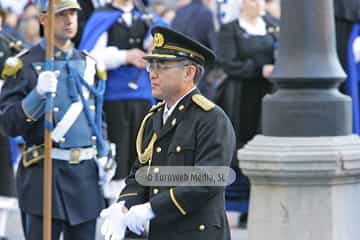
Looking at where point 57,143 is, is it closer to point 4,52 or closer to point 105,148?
point 105,148

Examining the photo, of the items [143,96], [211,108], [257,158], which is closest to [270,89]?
[143,96]

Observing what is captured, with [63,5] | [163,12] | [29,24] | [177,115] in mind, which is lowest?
[163,12]

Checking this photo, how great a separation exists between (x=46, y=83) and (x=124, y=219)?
1.50 meters

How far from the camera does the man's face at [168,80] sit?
5.75m

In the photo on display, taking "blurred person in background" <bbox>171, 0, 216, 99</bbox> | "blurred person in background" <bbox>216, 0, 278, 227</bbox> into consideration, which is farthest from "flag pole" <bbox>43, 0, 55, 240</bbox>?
"blurred person in background" <bbox>171, 0, 216, 99</bbox>

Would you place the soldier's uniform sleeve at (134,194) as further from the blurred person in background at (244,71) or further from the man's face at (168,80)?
the blurred person in background at (244,71)

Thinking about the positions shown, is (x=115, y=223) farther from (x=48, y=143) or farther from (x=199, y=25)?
(x=199, y=25)

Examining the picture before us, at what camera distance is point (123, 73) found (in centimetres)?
986

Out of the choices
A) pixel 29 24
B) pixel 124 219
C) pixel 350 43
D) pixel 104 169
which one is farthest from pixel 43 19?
pixel 29 24

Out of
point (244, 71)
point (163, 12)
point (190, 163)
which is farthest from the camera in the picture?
point (163, 12)

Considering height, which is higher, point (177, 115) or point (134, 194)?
point (177, 115)

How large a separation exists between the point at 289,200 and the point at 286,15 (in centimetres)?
119

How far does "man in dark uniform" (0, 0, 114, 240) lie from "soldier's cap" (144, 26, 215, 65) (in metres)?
1.33

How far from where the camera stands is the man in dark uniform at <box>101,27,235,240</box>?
18.2ft
